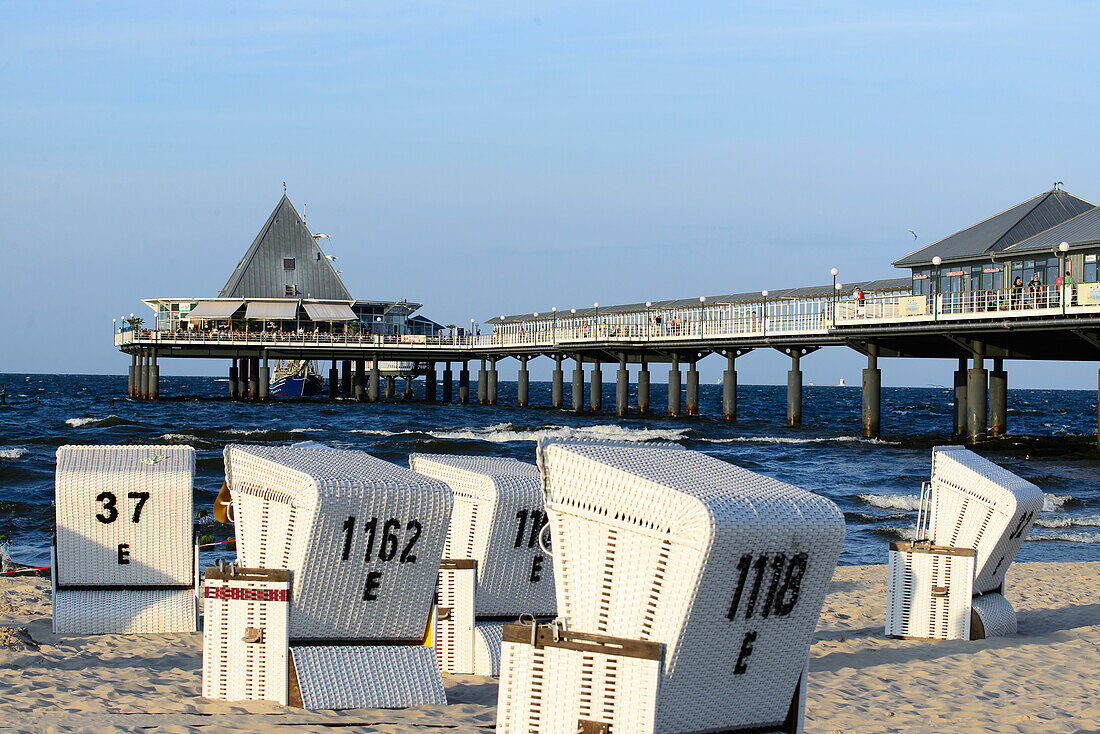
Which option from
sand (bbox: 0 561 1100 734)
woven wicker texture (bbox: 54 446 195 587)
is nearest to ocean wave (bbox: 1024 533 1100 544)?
sand (bbox: 0 561 1100 734)

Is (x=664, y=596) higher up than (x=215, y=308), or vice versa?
(x=215, y=308)

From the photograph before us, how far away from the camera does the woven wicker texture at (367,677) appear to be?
6176 millimetres

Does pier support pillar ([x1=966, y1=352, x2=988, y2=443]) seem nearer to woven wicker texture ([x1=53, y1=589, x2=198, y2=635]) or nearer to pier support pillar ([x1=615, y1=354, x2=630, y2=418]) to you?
pier support pillar ([x1=615, y1=354, x2=630, y2=418])

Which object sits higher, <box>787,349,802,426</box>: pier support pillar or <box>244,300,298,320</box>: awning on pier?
<box>244,300,298,320</box>: awning on pier

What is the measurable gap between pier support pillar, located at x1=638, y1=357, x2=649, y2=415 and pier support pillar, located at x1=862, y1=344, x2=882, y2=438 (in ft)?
42.8

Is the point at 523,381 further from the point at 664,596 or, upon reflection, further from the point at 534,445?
the point at 664,596

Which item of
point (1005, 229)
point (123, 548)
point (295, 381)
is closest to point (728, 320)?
point (1005, 229)

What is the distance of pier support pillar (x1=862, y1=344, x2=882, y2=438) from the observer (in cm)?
3303

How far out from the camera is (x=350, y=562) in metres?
6.17

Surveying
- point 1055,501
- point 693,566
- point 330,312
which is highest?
point 330,312

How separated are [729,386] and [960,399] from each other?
8.55m

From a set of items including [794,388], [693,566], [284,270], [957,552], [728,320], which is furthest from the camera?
[284,270]

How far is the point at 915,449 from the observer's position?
31469 millimetres

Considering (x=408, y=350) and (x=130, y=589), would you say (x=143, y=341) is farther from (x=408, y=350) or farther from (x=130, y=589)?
(x=130, y=589)
